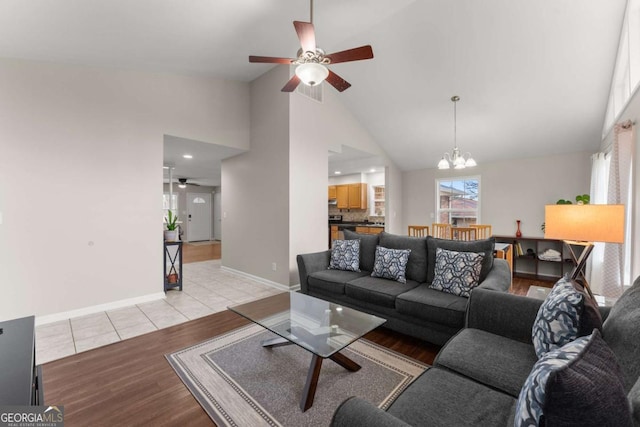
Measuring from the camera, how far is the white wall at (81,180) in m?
2.91

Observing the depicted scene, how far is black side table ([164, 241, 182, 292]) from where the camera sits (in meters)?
4.18

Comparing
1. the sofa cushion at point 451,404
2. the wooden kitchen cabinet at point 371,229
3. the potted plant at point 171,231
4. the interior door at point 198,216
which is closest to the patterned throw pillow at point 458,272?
the sofa cushion at point 451,404

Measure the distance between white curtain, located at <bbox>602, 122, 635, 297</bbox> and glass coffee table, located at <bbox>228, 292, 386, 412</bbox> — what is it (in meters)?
2.68

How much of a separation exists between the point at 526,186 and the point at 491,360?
5.32 meters

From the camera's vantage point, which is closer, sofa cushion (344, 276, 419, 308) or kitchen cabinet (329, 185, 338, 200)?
sofa cushion (344, 276, 419, 308)

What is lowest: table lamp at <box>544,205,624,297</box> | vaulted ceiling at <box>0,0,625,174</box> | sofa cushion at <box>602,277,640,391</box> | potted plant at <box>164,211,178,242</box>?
sofa cushion at <box>602,277,640,391</box>

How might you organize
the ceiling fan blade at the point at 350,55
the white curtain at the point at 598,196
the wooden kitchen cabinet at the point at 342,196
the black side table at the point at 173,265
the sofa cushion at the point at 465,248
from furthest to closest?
1. the wooden kitchen cabinet at the point at 342,196
2. the black side table at the point at 173,265
3. the white curtain at the point at 598,196
4. the sofa cushion at the point at 465,248
5. the ceiling fan blade at the point at 350,55

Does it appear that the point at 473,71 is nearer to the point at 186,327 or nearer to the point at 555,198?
the point at 555,198

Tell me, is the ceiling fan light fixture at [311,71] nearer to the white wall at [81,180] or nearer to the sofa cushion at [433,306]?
the sofa cushion at [433,306]

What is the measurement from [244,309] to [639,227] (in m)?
3.48

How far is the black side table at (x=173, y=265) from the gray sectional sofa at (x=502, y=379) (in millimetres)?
3916

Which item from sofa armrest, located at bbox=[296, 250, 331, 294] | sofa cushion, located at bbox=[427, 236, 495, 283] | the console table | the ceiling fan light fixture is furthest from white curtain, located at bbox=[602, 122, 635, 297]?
the console table

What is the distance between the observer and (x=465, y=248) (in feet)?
9.25

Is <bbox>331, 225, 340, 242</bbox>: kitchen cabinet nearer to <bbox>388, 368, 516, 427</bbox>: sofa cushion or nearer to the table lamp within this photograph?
the table lamp
